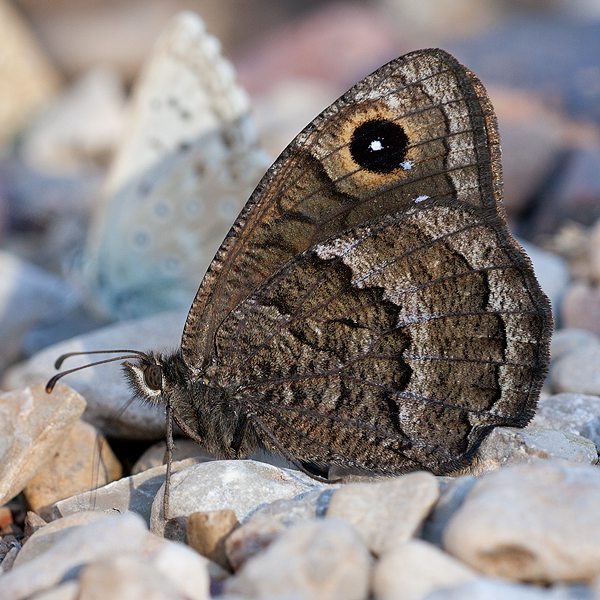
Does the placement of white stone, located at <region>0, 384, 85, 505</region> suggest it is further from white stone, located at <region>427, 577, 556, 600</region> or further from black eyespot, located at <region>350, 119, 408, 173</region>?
→ white stone, located at <region>427, 577, 556, 600</region>

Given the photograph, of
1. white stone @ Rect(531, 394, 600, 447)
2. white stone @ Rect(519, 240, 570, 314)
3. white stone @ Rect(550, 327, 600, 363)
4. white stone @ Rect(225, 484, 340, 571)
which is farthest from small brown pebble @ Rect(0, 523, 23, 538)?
white stone @ Rect(519, 240, 570, 314)

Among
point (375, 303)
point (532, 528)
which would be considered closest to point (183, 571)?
point (532, 528)

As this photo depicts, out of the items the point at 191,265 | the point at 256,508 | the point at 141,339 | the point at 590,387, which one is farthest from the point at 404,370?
the point at 191,265

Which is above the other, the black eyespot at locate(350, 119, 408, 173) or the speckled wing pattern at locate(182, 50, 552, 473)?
the black eyespot at locate(350, 119, 408, 173)

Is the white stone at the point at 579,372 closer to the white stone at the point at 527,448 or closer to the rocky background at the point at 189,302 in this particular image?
the rocky background at the point at 189,302

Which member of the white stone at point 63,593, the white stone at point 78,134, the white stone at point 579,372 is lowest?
the white stone at point 579,372

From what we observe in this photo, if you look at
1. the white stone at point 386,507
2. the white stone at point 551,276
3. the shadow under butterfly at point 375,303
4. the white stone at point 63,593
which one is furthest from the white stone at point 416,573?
the white stone at point 551,276

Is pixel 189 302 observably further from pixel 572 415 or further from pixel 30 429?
pixel 572 415
